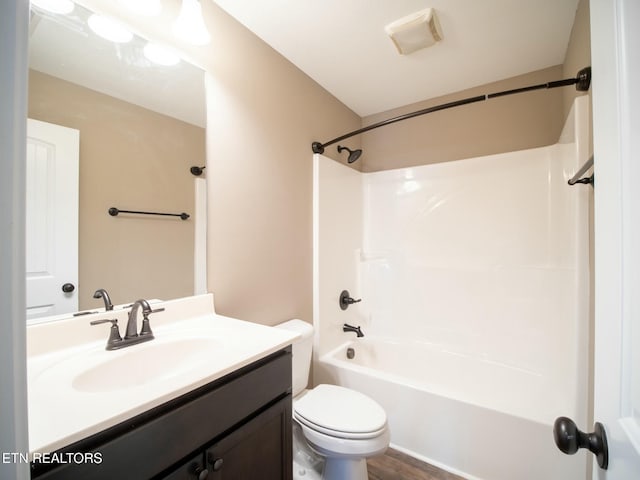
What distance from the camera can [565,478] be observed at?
48.9 inches

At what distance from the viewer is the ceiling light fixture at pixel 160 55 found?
1.12m

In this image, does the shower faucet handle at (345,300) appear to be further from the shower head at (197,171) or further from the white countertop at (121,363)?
the shower head at (197,171)

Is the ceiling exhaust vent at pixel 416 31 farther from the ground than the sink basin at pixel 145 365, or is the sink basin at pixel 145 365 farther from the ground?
the ceiling exhaust vent at pixel 416 31

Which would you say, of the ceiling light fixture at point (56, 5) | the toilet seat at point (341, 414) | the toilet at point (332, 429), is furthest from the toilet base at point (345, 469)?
the ceiling light fixture at point (56, 5)

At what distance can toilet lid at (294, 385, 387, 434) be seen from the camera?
1.17 m

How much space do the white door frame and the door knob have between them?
30.3 inches

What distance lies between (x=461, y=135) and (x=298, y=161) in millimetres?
1325

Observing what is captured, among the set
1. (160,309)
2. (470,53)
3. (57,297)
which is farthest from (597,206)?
(470,53)

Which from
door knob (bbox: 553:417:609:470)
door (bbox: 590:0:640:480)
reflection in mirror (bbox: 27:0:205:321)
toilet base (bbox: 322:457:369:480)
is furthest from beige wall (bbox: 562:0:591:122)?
toilet base (bbox: 322:457:369:480)

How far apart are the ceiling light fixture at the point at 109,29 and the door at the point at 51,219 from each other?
0.40m

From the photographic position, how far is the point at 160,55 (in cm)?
115

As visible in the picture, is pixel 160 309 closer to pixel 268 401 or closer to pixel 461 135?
pixel 268 401

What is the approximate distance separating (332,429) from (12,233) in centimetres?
128

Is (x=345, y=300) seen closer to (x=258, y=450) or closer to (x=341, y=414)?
(x=341, y=414)
